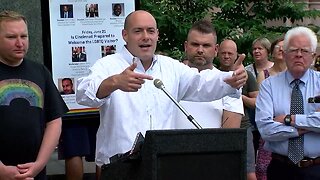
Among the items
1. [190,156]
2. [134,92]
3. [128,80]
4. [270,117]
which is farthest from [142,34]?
[270,117]

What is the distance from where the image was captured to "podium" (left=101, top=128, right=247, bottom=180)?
12.8 feet

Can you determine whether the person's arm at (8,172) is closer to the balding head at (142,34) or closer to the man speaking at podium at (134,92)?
the man speaking at podium at (134,92)

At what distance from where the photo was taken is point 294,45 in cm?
564

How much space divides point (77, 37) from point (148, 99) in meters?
1.91

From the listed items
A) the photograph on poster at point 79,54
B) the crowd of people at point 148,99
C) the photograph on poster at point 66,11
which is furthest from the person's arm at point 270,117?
the photograph on poster at point 66,11

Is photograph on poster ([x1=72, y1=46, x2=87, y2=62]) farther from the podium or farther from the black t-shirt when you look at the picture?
the podium

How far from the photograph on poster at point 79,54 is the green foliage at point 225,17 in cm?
277

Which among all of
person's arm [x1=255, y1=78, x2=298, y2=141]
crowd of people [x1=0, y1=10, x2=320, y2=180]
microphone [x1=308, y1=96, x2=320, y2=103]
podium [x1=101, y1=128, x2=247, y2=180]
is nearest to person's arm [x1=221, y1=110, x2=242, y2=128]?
crowd of people [x1=0, y1=10, x2=320, y2=180]

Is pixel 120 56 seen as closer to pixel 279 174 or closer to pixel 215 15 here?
pixel 279 174

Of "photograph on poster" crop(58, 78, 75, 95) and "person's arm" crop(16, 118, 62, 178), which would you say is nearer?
"person's arm" crop(16, 118, 62, 178)

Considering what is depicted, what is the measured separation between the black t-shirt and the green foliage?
4609 mm

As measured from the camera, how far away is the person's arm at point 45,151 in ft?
15.2

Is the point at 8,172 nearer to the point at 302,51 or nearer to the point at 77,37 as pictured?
the point at 77,37

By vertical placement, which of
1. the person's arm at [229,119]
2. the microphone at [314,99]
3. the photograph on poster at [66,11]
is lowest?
the person's arm at [229,119]
